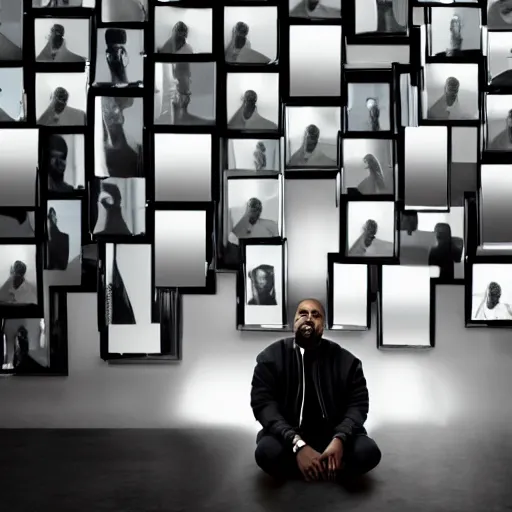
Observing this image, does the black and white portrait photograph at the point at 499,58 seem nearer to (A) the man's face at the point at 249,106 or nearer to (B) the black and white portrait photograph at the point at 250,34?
(B) the black and white portrait photograph at the point at 250,34

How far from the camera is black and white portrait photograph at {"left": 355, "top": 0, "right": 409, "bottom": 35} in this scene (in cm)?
327

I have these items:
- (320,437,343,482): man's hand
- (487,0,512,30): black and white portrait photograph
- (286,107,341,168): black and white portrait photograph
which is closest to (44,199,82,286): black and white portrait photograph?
(286,107,341,168): black and white portrait photograph

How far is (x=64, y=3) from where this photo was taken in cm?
331

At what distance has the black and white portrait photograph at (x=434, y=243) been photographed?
325cm

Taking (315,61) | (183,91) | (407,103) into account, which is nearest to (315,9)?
(315,61)

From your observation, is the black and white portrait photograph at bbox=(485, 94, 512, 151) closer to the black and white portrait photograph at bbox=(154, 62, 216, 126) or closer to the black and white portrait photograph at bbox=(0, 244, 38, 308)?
the black and white portrait photograph at bbox=(154, 62, 216, 126)

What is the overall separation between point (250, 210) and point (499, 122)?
4.07 ft

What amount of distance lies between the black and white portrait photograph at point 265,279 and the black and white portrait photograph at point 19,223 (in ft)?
3.40

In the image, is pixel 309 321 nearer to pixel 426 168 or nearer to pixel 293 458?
pixel 293 458

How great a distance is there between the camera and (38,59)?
331 centimetres

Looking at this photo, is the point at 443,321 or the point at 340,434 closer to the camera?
the point at 340,434

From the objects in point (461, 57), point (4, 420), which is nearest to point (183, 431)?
point (4, 420)

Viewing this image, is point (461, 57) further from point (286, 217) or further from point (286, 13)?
point (286, 217)

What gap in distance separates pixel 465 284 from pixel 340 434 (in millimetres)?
1141
